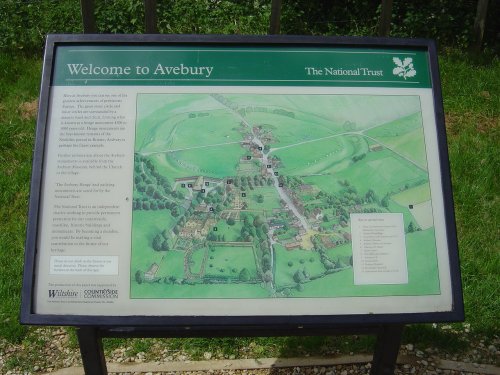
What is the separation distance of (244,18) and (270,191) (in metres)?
4.35

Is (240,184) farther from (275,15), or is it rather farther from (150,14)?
(275,15)

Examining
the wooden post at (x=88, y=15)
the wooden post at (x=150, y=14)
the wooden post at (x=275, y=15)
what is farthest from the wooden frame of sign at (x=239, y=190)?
the wooden post at (x=275, y=15)

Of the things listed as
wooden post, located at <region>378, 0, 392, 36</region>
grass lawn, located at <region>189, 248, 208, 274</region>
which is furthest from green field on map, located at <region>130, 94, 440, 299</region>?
wooden post, located at <region>378, 0, 392, 36</region>

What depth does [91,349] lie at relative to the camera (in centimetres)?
255

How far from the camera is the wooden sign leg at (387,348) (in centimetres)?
266

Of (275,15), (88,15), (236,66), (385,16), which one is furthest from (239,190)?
(385,16)

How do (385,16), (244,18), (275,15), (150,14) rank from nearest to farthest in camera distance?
(150,14), (275,15), (385,16), (244,18)

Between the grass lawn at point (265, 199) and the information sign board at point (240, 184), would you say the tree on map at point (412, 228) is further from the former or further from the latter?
the grass lawn at point (265, 199)

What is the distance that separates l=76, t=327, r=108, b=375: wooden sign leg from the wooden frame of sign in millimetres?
15

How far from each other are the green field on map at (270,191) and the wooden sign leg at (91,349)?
0.30 metres

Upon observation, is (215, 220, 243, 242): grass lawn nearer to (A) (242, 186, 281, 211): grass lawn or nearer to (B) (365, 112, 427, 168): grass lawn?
(A) (242, 186, 281, 211): grass lawn

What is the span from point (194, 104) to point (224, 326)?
91 centimetres

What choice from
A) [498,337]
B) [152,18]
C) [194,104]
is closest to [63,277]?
[194,104]

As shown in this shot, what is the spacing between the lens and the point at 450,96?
5.67 m
